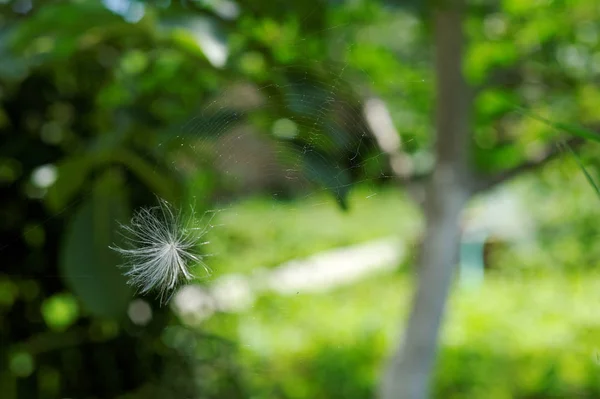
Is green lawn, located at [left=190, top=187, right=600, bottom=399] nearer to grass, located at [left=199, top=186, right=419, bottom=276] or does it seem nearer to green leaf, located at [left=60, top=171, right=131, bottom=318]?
grass, located at [left=199, top=186, right=419, bottom=276]

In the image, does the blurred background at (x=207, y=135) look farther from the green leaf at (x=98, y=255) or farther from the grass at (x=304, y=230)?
the grass at (x=304, y=230)

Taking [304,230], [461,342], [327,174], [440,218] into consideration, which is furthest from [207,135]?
[304,230]

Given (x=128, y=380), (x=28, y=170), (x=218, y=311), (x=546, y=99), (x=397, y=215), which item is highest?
(x=397, y=215)

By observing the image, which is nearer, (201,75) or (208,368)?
(201,75)

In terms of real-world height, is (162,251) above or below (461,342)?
below

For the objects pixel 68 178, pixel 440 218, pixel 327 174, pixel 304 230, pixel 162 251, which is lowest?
pixel 162 251

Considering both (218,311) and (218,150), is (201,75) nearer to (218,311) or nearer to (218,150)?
(218,150)

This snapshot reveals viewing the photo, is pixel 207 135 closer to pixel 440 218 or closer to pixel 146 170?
pixel 146 170

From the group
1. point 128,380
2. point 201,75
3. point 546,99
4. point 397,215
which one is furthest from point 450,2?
point 397,215

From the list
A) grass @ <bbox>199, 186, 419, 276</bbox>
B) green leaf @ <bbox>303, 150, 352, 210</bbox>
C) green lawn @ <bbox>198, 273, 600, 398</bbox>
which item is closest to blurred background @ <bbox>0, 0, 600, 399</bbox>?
green leaf @ <bbox>303, 150, 352, 210</bbox>
